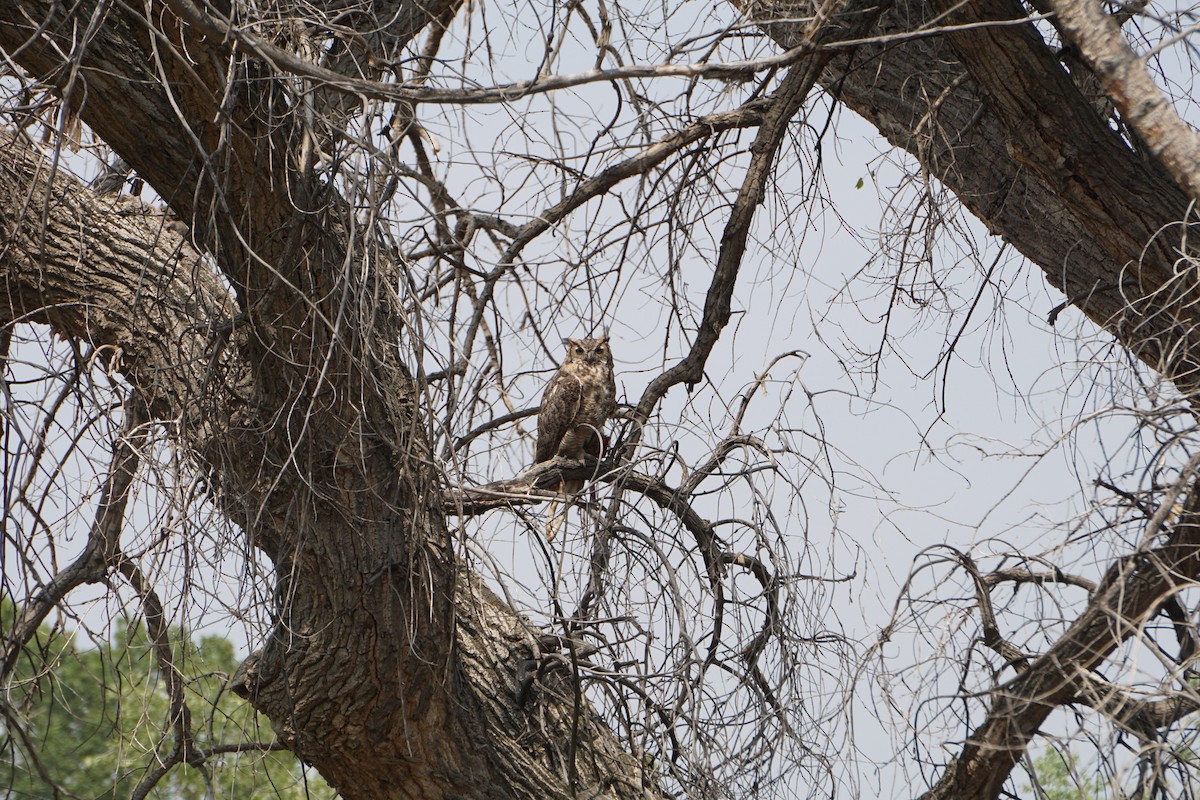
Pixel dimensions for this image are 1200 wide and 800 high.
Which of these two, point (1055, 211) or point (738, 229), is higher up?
point (738, 229)

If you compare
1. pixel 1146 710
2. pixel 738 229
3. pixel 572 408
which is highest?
pixel 572 408

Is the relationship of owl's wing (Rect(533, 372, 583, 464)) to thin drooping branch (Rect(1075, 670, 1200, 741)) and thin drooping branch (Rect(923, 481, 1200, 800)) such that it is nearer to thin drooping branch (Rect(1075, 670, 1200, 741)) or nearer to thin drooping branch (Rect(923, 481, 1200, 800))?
thin drooping branch (Rect(923, 481, 1200, 800))

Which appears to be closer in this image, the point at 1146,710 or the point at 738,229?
the point at 1146,710

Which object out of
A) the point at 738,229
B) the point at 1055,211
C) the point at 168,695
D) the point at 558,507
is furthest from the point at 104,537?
the point at 1055,211

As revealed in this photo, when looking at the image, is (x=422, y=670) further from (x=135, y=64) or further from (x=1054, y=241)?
(x=1054, y=241)

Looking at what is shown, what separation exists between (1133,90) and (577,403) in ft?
8.77

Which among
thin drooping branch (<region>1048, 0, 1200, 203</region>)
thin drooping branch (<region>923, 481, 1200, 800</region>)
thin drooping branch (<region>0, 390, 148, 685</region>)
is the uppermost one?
thin drooping branch (<region>0, 390, 148, 685</region>)

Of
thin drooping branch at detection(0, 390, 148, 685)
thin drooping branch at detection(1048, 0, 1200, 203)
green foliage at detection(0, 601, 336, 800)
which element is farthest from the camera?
thin drooping branch at detection(0, 390, 148, 685)

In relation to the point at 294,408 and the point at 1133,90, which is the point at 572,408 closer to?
the point at 294,408

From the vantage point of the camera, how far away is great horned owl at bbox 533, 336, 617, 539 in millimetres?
4586

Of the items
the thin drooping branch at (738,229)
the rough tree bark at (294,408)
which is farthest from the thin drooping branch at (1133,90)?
the rough tree bark at (294,408)

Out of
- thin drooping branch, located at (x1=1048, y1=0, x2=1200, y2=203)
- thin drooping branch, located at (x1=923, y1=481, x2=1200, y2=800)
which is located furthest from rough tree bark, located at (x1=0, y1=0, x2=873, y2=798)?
thin drooping branch, located at (x1=1048, y1=0, x2=1200, y2=203)

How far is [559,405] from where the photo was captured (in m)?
4.58

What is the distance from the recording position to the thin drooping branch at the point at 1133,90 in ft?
7.22
